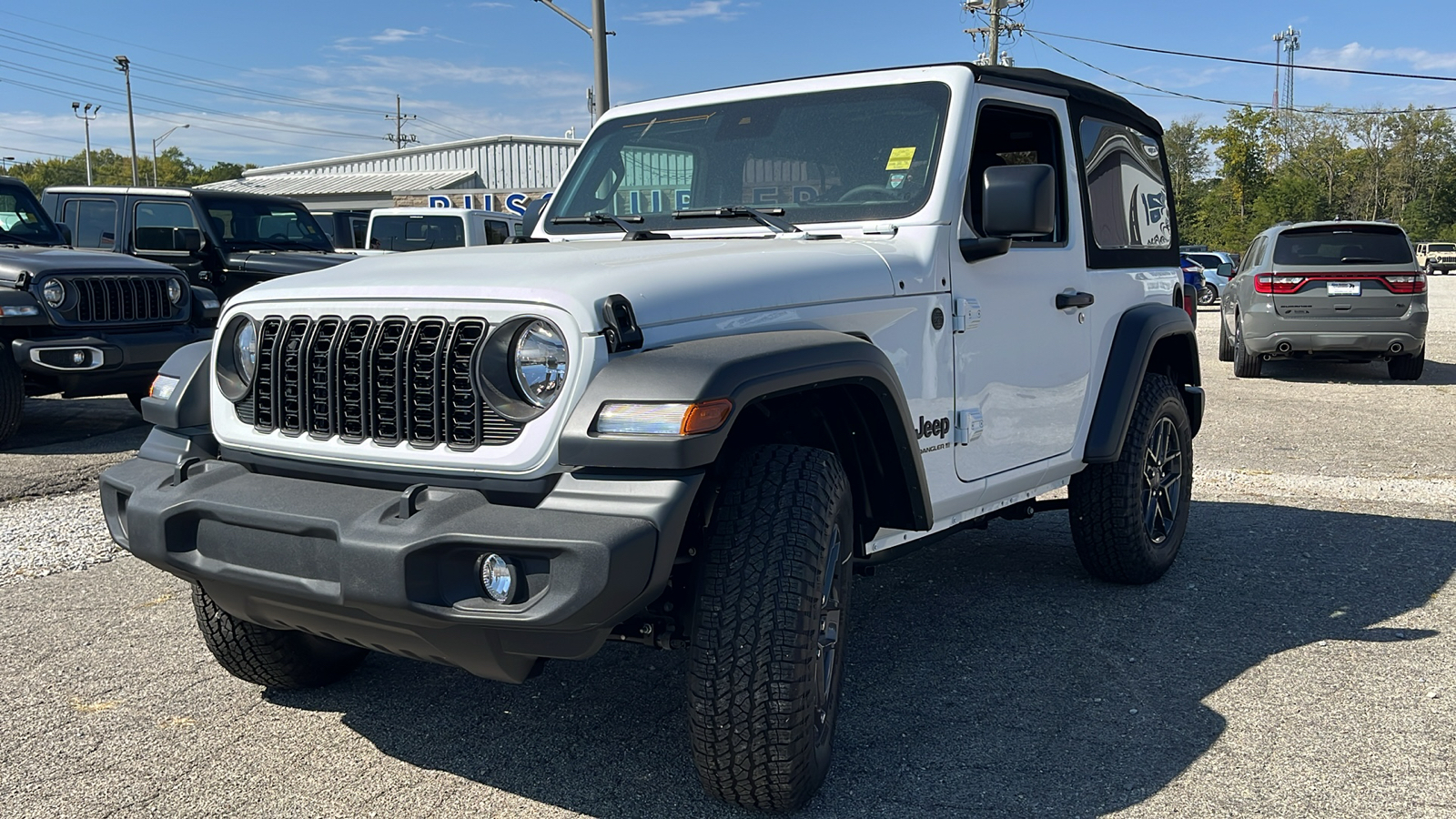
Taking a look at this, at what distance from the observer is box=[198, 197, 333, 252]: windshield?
11578 millimetres

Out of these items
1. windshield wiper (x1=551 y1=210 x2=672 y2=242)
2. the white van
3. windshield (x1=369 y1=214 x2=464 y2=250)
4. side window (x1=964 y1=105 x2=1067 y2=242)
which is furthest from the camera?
windshield (x1=369 y1=214 x2=464 y2=250)

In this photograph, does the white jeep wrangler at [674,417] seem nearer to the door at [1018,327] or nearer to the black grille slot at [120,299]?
the door at [1018,327]

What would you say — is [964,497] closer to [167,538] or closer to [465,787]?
[465,787]

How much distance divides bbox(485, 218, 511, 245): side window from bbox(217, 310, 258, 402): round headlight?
1307cm

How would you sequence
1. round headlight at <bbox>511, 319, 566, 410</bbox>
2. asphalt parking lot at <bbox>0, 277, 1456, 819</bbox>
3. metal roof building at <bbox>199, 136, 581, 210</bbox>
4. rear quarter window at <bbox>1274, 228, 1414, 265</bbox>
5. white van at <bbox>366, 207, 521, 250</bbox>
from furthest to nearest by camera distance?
metal roof building at <bbox>199, 136, 581, 210</bbox> < white van at <bbox>366, 207, 521, 250</bbox> < rear quarter window at <bbox>1274, 228, 1414, 265</bbox> < asphalt parking lot at <bbox>0, 277, 1456, 819</bbox> < round headlight at <bbox>511, 319, 566, 410</bbox>

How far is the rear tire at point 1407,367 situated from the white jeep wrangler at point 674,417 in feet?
34.3

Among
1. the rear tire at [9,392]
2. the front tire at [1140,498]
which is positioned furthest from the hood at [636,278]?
the rear tire at [9,392]

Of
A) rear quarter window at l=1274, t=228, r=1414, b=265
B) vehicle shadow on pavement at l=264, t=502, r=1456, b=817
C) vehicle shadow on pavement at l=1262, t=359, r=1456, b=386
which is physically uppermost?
rear quarter window at l=1274, t=228, r=1414, b=265

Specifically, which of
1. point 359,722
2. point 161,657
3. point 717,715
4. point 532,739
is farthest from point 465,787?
point 161,657

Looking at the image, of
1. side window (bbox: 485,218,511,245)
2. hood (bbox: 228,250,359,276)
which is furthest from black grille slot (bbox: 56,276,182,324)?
side window (bbox: 485,218,511,245)

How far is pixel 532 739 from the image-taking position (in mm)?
3465

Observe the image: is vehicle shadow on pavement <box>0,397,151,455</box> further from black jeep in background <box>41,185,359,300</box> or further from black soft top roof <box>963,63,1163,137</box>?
black soft top roof <box>963,63,1163,137</box>

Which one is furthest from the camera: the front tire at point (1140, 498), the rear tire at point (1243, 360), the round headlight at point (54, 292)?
the rear tire at point (1243, 360)

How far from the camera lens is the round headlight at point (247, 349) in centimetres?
318
